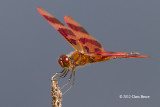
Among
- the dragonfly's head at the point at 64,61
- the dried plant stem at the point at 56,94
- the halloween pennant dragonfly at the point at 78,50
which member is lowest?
the dried plant stem at the point at 56,94

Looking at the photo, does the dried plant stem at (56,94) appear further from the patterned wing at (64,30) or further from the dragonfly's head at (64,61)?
the patterned wing at (64,30)

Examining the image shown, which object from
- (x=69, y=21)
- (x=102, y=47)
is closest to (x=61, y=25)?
(x=69, y=21)

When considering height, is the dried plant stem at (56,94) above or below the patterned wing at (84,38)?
below

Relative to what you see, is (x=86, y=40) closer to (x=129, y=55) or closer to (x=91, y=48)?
(x=91, y=48)

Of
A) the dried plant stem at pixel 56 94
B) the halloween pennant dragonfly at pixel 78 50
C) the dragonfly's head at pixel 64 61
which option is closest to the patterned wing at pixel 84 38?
the halloween pennant dragonfly at pixel 78 50

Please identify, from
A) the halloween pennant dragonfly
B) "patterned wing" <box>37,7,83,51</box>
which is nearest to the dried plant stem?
the halloween pennant dragonfly

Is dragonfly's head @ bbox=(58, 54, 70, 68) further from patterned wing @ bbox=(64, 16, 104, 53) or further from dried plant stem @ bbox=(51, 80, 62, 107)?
patterned wing @ bbox=(64, 16, 104, 53)

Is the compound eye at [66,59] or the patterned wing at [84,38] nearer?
the compound eye at [66,59]
